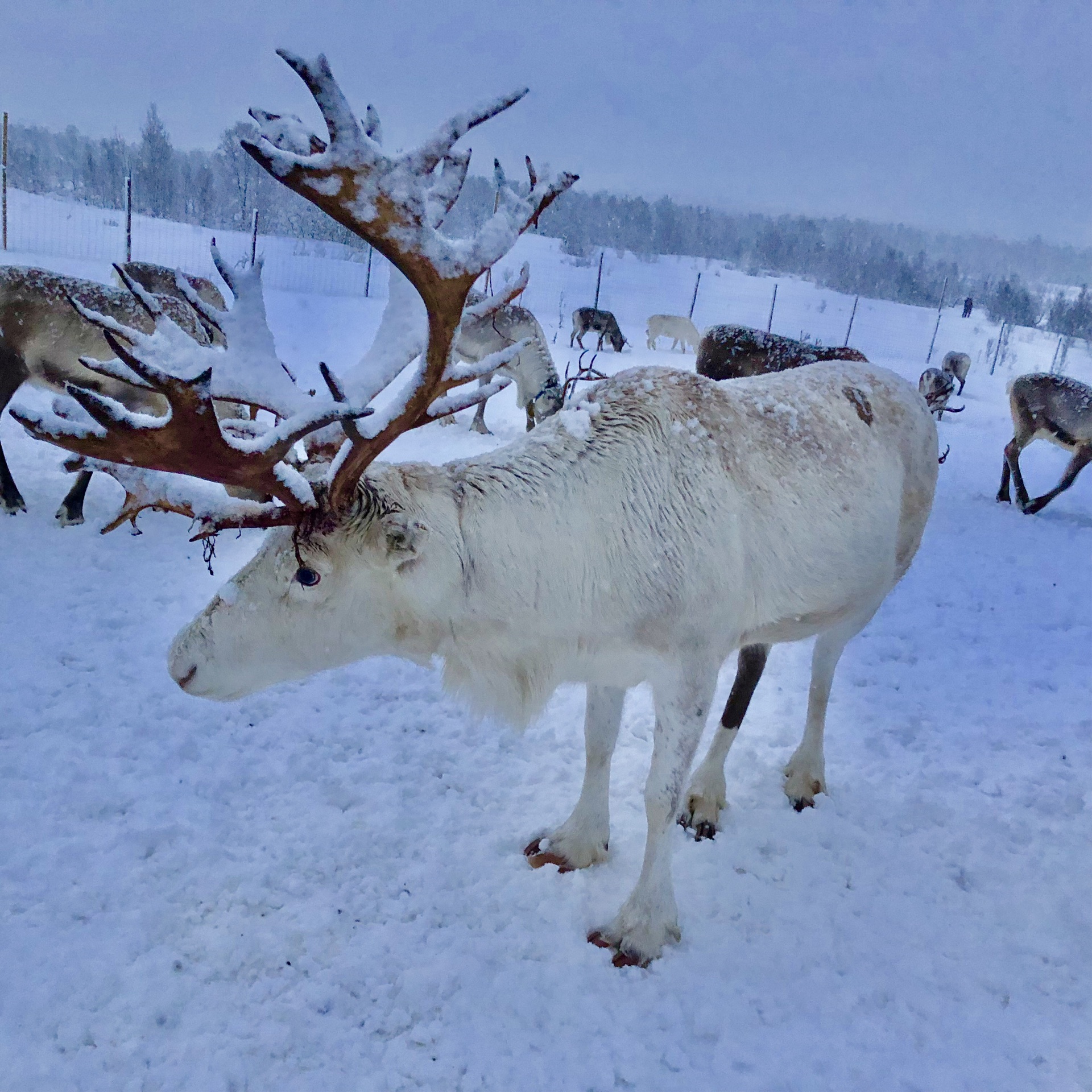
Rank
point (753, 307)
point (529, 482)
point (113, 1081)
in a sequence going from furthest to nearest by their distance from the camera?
1. point (753, 307)
2. point (529, 482)
3. point (113, 1081)

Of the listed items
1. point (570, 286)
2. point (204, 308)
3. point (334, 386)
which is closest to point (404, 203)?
point (334, 386)

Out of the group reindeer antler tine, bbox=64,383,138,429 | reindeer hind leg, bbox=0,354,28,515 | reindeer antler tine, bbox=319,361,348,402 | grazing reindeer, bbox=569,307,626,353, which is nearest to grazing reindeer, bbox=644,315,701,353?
grazing reindeer, bbox=569,307,626,353

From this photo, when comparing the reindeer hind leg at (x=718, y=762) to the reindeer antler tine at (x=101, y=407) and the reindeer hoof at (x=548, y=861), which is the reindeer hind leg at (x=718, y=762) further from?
the reindeer antler tine at (x=101, y=407)

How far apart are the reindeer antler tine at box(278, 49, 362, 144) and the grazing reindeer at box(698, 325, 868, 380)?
7008 mm

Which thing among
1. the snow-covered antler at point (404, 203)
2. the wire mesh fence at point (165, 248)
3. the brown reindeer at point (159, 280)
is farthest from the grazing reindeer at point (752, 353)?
the wire mesh fence at point (165, 248)

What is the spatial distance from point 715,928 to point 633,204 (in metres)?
85.7

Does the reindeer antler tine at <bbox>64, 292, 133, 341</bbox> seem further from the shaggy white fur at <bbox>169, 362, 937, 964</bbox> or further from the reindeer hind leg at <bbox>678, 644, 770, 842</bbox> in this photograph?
the reindeer hind leg at <bbox>678, 644, 770, 842</bbox>

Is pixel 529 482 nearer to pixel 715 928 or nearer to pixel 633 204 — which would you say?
pixel 715 928

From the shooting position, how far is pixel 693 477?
2.32m

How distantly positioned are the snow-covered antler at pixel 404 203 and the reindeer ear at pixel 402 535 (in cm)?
15

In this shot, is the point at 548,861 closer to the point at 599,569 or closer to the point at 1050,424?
the point at 599,569

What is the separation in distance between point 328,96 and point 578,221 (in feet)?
226

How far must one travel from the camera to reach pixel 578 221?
63844mm

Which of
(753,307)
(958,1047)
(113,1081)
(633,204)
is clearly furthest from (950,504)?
(633,204)
